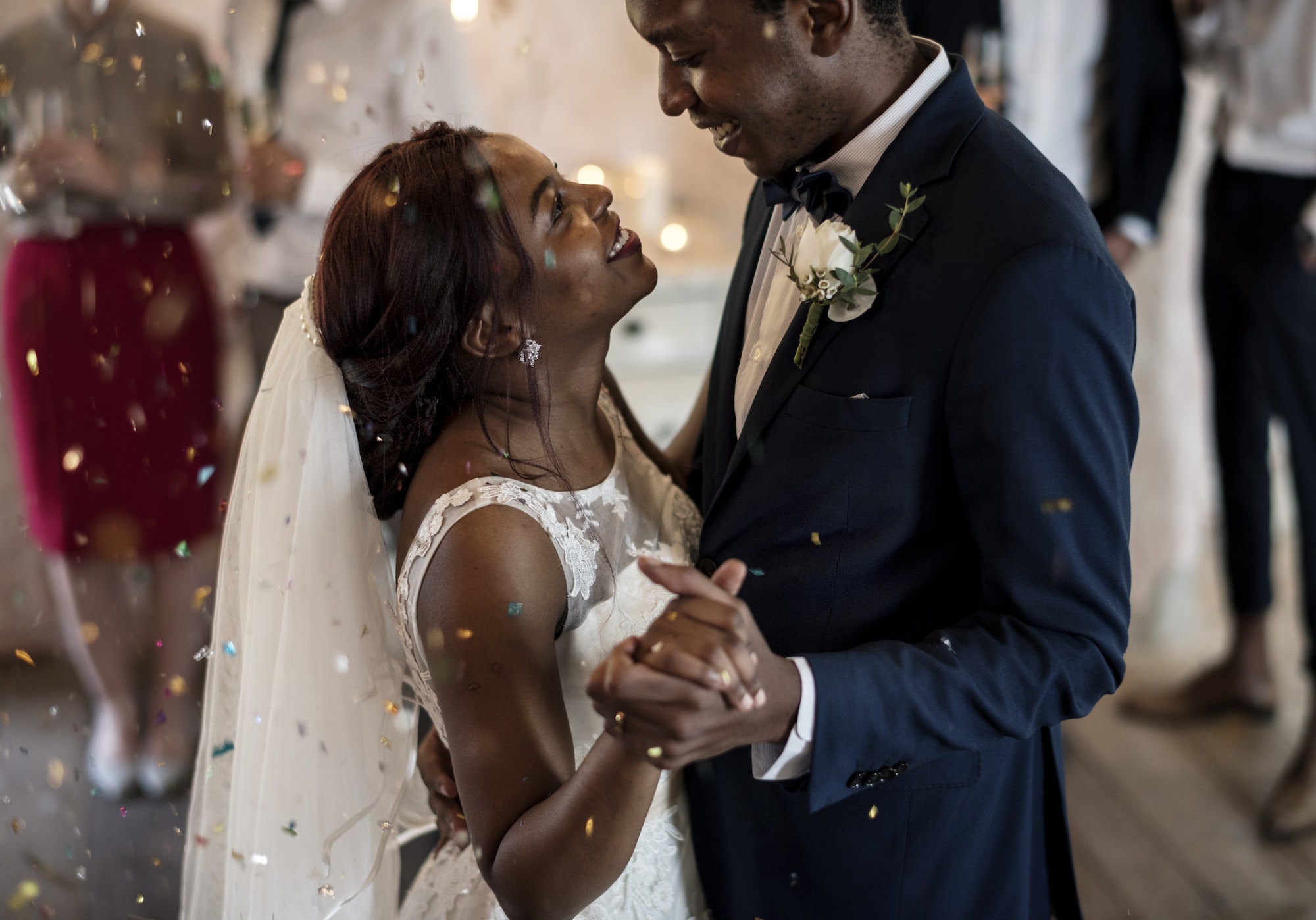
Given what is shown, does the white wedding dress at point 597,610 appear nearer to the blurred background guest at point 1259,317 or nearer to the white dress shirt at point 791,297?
the white dress shirt at point 791,297

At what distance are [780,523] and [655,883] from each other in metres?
0.55

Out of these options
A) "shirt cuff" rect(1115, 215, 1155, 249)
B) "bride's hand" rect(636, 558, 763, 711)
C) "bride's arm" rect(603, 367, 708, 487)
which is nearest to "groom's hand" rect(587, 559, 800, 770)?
"bride's hand" rect(636, 558, 763, 711)

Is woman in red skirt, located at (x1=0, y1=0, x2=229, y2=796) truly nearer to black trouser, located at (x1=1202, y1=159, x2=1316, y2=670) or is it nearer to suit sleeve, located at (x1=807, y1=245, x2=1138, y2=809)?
suit sleeve, located at (x1=807, y1=245, x2=1138, y2=809)

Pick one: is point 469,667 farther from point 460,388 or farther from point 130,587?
point 130,587

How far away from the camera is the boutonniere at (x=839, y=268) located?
1090mm

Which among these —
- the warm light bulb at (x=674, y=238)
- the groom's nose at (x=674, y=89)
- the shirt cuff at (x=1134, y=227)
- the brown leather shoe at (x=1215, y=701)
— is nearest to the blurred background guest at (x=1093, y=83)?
the shirt cuff at (x=1134, y=227)

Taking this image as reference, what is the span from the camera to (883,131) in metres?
1.18

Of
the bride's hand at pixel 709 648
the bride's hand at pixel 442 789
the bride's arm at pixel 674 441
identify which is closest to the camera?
the bride's hand at pixel 709 648

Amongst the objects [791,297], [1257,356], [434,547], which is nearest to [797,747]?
[434,547]

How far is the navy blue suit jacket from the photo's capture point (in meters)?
0.99

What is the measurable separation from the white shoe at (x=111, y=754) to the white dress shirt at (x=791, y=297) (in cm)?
193

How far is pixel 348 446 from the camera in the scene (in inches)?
50.7

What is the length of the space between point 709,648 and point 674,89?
2.24 ft

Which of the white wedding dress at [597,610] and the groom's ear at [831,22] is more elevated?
the groom's ear at [831,22]
